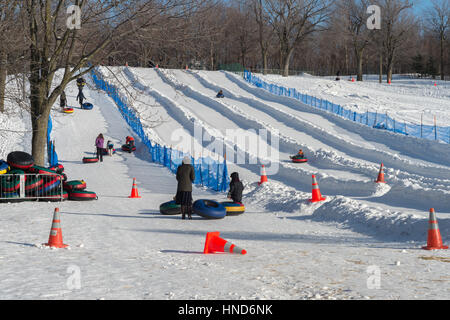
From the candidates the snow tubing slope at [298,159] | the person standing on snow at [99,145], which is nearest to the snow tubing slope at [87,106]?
the person standing on snow at [99,145]

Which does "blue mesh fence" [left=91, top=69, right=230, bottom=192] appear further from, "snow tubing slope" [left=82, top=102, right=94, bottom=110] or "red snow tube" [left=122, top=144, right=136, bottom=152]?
"snow tubing slope" [left=82, top=102, right=94, bottom=110]

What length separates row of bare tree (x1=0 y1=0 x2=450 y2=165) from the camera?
62.7ft

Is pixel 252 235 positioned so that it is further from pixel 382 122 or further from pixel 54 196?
pixel 382 122

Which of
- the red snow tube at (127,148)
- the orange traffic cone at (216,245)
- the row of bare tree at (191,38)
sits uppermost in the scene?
the row of bare tree at (191,38)

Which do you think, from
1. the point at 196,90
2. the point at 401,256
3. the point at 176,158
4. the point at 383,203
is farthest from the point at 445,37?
the point at 401,256

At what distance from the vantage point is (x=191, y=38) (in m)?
19.0

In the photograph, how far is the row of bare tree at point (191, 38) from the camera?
1911cm

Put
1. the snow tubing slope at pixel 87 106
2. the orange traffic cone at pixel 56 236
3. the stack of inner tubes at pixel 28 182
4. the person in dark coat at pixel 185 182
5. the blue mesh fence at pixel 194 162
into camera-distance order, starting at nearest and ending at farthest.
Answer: the orange traffic cone at pixel 56 236, the person in dark coat at pixel 185 182, the stack of inner tubes at pixel 28 182, the blue mesh fence at pixel 194 162, the snow tubing slope at pixel 87 106

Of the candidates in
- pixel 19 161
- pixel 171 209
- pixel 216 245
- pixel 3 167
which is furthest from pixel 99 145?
pixel 216 245

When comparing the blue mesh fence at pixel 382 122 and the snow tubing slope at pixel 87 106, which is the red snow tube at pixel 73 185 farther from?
the snow tubing slope at pixel 87 106

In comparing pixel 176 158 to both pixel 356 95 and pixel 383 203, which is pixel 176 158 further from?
pixel 356 95

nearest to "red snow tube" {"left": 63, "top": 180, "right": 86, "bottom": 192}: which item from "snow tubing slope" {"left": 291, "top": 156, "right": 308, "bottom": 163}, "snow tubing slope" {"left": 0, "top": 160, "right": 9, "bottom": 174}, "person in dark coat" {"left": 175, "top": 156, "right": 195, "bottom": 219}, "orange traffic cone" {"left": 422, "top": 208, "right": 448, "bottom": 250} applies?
"snow tubing slope" {"left": 0, "top": 160, "right": 9, "bottom": 174}

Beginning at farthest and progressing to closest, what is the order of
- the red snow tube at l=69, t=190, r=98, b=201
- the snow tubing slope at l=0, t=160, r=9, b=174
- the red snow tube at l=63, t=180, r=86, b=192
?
the red snow tube at l=63, t=180, r=86, b=192 < the red snow tube at l=69, t=190, r=98, b=201 < the snow tubing slope at l=0, t=160, r=9, b=174

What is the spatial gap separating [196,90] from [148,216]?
131 feet
